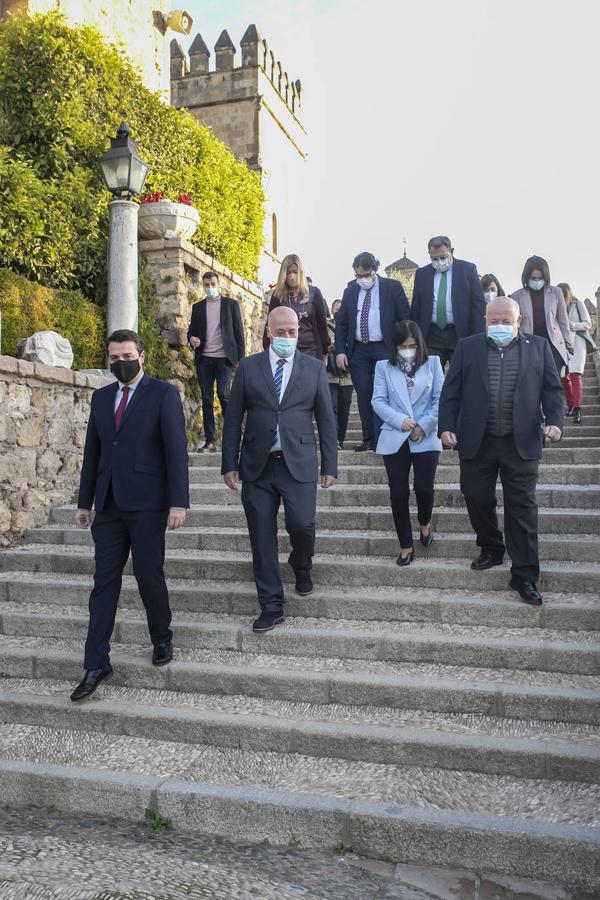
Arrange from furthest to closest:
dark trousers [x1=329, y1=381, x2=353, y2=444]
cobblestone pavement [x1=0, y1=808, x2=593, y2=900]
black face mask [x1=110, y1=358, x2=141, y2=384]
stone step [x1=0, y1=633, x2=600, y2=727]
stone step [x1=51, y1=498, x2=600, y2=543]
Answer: dark trousers [x1=329, y1=381, x2=353, y2=444], stone step [x1=51, y1=498, x2=600, y2=543], black face mask [x1=110, y1=358, x2=141, y2=384], stone step [x1=0, y1=633, x2=600, y2=727], cobblestone pavement [x1=0, y1=808, x2=593, y2=900]

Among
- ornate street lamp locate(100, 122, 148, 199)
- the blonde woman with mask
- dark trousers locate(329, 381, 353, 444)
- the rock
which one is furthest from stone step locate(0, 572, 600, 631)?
ornate street lamp locate(100, 122, 148, 199)

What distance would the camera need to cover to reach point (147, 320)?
8578 mm

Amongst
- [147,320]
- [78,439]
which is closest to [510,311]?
[78,439]

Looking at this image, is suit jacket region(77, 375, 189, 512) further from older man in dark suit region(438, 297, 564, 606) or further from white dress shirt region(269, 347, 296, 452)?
older man in dark suit region(438, 297, 564, 606)

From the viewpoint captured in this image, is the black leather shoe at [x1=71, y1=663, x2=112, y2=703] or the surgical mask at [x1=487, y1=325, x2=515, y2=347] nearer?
the black leather shoe at [x1=71, y1=663, x2=112, y2=703]

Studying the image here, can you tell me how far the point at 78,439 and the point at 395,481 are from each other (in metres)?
3.19

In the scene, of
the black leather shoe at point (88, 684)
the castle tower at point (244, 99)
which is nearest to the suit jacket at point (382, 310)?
the black leather shoe at point (88, 684)

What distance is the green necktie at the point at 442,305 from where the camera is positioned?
6.71 meters

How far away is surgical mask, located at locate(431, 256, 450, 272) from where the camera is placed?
664 centimetres

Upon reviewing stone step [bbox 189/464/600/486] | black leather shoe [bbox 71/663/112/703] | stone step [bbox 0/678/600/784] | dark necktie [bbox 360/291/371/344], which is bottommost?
stone step [bbox 0/678/600/784]

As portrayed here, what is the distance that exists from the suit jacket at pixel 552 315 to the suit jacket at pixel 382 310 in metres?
1.12

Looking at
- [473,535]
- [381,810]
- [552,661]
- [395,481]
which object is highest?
[395,481]

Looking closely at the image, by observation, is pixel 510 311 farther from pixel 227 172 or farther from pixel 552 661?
pixel 227 172

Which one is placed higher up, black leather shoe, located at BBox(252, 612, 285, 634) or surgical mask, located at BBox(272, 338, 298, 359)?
surgical mask, located at BBox(272, 338, 298, 359)
